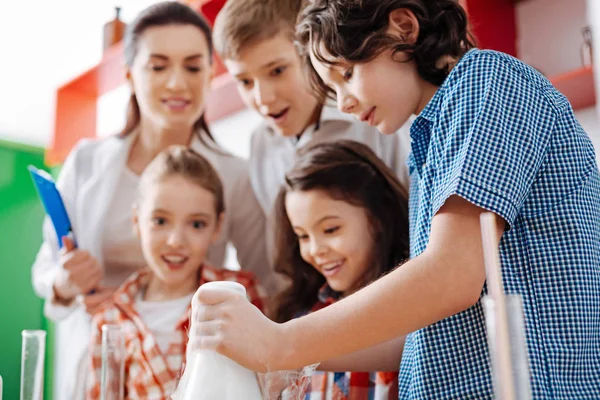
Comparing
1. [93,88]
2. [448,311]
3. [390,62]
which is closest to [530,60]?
[390,62]

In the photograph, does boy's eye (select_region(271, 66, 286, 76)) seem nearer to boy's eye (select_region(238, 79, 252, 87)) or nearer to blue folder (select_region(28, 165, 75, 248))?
boy's eye (select_region(238, 79, 252, 87))

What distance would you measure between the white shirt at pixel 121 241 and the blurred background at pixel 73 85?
0.73 ft

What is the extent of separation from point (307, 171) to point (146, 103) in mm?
454

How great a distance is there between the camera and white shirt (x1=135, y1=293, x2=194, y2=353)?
1096 mm

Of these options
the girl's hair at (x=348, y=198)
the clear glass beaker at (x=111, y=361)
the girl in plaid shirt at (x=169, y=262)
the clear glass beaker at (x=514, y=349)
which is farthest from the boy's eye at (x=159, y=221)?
the clear glass beaker at (x=514, y=349)

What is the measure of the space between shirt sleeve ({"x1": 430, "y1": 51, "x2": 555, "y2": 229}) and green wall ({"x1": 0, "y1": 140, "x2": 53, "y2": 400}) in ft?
6.35

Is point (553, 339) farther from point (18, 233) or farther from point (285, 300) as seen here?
point (18, 233)

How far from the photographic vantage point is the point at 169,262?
3.85 ft

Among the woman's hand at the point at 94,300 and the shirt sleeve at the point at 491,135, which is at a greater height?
the shirt sleeve at the point at 491,135

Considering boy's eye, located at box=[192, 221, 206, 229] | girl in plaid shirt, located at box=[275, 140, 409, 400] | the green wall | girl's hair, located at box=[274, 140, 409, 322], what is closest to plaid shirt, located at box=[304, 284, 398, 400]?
girl in plaid shirt, located at box=[275, 140, 409, 400]

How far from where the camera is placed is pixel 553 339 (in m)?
0.57

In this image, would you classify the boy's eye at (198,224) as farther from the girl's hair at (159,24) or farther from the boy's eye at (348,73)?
the boy's eye at (348,73)

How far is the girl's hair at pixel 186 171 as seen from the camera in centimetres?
120

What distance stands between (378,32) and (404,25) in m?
0.04
